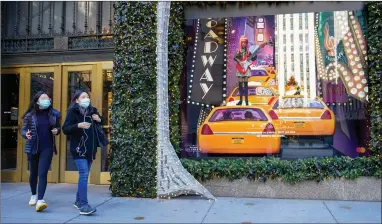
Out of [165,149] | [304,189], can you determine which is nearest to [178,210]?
[165,149]

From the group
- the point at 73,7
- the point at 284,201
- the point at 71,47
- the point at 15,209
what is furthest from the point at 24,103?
the point at 284,201

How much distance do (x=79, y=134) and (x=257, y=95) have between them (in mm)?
3337

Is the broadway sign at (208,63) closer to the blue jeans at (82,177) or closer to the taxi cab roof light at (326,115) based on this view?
the taxi cab roof light at (326,115)

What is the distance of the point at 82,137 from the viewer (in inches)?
222

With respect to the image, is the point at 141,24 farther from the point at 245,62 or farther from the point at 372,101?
the point at 372,101

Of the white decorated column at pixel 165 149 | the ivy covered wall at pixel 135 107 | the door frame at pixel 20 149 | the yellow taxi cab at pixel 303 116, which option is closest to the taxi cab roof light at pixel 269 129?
the yellow taxi cab at pixel 303 116

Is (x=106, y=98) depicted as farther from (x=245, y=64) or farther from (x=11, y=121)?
(x=245, y=64)

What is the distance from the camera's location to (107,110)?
312 inches

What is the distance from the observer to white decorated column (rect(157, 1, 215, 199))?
21.4ft

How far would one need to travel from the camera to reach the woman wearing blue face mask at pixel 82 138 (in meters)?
5.57

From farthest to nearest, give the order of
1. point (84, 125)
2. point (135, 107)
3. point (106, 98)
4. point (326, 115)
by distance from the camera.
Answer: point (106, 98)
point (326, 115)
point (135, 107)
point (84, 125)

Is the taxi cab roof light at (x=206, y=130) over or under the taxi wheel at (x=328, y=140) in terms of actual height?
over

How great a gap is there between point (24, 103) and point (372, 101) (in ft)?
22.8

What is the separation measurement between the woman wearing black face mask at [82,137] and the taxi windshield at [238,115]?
7.81ft
